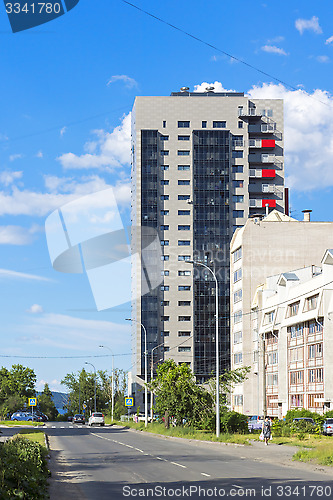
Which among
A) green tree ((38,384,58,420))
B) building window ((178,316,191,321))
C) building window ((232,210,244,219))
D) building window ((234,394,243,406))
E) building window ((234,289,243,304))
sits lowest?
green tree ((38,384,58,420))

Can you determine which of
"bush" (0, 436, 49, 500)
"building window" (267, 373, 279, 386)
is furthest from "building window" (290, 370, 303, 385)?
"bush" (0, 436, 49, 500)

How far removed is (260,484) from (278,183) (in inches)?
4358

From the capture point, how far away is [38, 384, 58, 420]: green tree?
144 metres

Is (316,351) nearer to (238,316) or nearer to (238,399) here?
(238,399)

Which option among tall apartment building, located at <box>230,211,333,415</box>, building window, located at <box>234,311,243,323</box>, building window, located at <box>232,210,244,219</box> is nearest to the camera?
tall apartment building, located at <box>230,211,333,415</box>

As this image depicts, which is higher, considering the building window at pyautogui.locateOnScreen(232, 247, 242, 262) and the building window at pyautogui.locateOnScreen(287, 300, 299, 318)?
the building window at pyautogui.locateOnScreen(232, 247, 242, 262)

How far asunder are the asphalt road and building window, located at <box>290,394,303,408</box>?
4245 cm

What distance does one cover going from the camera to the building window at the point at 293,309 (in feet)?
242

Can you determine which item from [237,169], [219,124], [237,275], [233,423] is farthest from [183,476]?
[219,124]

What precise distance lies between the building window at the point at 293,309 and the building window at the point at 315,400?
9.52 m

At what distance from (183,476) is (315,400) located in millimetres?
49291

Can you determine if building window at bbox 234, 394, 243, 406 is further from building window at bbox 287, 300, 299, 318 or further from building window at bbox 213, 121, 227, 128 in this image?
building window at bbox 213, 121, 227, 128

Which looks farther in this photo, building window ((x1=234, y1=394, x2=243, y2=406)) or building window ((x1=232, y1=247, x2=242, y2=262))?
building window ((x1=232, y1=247, x2=242, y2=262))

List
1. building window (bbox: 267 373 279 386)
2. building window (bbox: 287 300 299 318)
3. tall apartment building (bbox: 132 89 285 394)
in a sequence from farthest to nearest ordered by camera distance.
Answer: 1. tall apartment building (bbox: 132 89 285 394)
2. building window (bbox: 267 373 279 386)
3. building window (bbox: 287 300 299 318)
